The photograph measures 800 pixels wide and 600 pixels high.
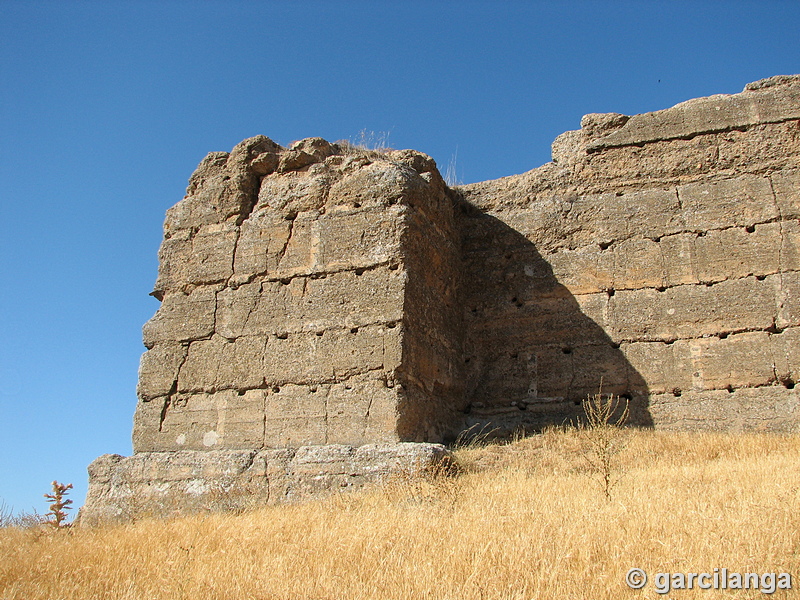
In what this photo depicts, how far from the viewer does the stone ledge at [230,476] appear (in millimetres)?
6938

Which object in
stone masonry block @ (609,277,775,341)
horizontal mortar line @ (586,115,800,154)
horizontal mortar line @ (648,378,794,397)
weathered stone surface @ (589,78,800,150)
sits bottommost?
horizontal mortar line @ (648,378,794,397)

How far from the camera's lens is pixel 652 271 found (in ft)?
28.9

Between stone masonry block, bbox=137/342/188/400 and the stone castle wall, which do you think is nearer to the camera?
the stone castle wall

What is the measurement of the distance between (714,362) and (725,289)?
0.87 m

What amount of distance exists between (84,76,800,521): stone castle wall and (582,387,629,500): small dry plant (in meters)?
0.20

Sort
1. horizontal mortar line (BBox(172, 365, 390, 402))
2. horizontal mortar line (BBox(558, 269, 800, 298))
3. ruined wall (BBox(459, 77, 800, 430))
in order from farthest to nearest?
horizontal mortar line (BBox(558, 269, 800, 298)), ruined wall (BBox(459, 77, 800, 430)), horizontal mortar line (BBox(172, 365, 390, 402))

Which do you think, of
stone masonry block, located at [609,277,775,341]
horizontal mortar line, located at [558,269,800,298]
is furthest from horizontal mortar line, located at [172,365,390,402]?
stone masonry block, located at [609,277,775,341]

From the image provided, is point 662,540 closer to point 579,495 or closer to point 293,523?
point 579,495

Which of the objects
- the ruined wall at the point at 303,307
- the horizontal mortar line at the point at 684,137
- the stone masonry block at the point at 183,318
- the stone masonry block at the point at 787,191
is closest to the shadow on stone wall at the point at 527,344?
the ruined wall at the point at 303,307

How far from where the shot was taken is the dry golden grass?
3.94 meters

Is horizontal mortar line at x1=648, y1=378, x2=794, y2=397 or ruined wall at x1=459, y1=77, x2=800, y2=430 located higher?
ruined wall at x1=459, y1=77, x2=800, y2=430

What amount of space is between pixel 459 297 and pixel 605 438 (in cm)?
345

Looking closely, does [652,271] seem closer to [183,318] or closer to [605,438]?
[605,438]

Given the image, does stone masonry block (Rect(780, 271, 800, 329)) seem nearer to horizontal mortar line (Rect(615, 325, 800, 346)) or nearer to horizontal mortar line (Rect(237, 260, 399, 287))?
horizontal mortar line (Rect(615, 325, 800, 346))
